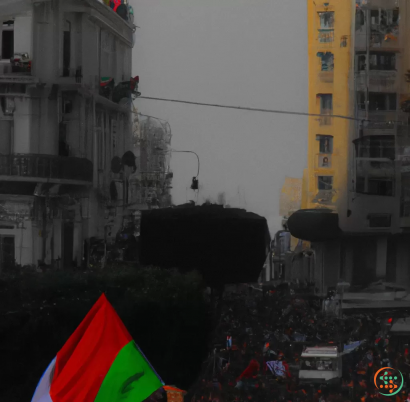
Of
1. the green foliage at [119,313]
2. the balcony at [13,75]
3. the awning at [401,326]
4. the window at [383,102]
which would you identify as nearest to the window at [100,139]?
the balcony at [13,75]

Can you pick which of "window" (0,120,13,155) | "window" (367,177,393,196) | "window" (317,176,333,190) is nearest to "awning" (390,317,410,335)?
"window" (367,177,393,196)

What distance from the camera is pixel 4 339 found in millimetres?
6492

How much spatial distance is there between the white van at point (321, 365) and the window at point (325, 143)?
5.32 feet

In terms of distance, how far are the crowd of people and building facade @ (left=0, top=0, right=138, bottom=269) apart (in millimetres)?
1329

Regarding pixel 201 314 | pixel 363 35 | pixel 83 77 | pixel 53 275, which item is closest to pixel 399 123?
pixel 363 35

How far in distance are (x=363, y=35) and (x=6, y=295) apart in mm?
3709

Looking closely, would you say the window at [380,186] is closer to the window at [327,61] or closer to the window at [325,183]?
the window at [325,183]

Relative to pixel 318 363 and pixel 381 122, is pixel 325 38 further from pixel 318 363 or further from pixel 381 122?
pixel 318 363

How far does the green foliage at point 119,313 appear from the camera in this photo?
20.9 feet

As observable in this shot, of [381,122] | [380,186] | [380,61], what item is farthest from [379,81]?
[380,186]

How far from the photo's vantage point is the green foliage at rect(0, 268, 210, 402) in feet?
20.9

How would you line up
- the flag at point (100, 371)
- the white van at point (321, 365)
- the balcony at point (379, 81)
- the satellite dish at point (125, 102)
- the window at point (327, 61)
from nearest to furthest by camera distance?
the flag at point (100, 371), the white van at point (321, 365), the balcony at point (379, 81), the window at point (327, 61), the satellite dish at point (125, 102)

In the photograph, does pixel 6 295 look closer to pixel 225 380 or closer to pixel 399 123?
pixel 225 380

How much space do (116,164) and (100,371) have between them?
1967 millimetres
